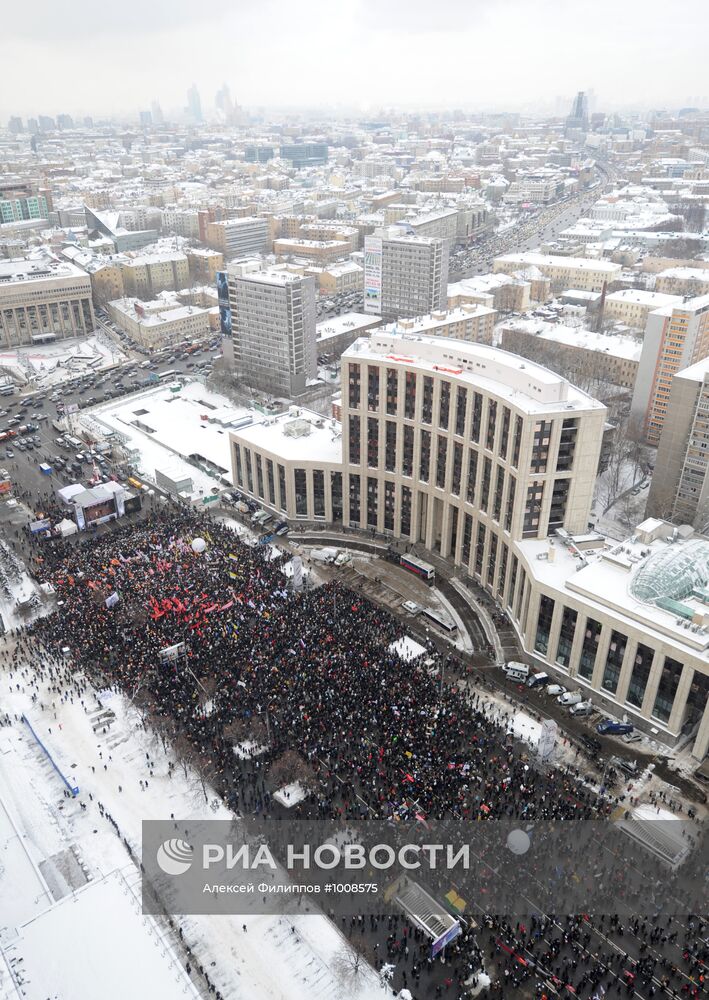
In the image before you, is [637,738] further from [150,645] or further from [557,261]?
[557,261]

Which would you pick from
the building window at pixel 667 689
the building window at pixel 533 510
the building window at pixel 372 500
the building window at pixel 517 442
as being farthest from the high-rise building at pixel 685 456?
the building window at pixel 372 500

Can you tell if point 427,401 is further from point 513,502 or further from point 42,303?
point 42,303

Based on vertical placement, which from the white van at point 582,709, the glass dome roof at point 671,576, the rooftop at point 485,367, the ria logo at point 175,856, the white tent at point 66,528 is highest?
the rooftop at point 485,367

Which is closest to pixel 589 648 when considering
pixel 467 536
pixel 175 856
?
pixel 467 536

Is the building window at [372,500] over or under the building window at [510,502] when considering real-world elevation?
under

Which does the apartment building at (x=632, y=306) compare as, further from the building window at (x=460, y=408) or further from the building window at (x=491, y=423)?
the building window at (x=491, y=423)
